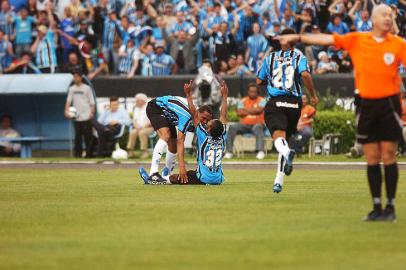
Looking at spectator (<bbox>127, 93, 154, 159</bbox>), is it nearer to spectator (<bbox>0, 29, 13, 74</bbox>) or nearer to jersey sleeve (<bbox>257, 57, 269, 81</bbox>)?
spectator (<bbox>0, 29, 13, 74</bbox>)

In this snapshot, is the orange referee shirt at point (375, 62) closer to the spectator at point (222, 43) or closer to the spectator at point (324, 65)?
the spectator at point (324, 65)

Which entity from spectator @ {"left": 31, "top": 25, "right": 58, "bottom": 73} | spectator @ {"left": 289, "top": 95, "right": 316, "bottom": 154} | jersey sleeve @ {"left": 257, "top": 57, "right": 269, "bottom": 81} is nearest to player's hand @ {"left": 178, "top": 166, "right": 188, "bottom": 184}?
jersey sleeve @ {"left": 257, "top": 57, "right": 269, "bottom": 81}

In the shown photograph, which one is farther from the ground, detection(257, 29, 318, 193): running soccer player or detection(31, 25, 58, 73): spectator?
detection(31, 25, 58, 73): spectator

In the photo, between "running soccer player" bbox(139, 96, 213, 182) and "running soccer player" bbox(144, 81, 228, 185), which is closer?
"running soccer player" bbox(144, 81, 228, 185)

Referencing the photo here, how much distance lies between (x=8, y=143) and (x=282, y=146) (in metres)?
17.5

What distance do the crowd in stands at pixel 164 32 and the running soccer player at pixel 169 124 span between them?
41.2 feet

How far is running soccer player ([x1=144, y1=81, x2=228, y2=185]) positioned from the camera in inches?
728

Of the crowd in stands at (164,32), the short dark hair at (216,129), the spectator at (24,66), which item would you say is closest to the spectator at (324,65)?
the crowd in stands at (164,32)

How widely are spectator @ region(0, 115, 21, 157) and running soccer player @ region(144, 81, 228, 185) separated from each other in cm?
1467

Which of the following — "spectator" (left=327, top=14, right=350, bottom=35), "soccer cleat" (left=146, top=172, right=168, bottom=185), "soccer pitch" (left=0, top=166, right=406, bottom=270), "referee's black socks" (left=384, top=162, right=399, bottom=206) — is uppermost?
"spectator" (left=327, top=14, right=350, bottom=35)

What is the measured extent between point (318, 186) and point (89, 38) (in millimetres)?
17572

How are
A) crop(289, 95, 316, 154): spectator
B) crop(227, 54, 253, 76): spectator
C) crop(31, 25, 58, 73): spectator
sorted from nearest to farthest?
crop(289, 95, 316, 154): spectator → crop(227, 54, 253, 76): spectator → crop(31, 25, 58, 73): spectator

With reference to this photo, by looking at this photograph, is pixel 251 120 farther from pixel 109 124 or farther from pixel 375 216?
pixel 375 216

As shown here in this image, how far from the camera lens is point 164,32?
34969 millimetres
